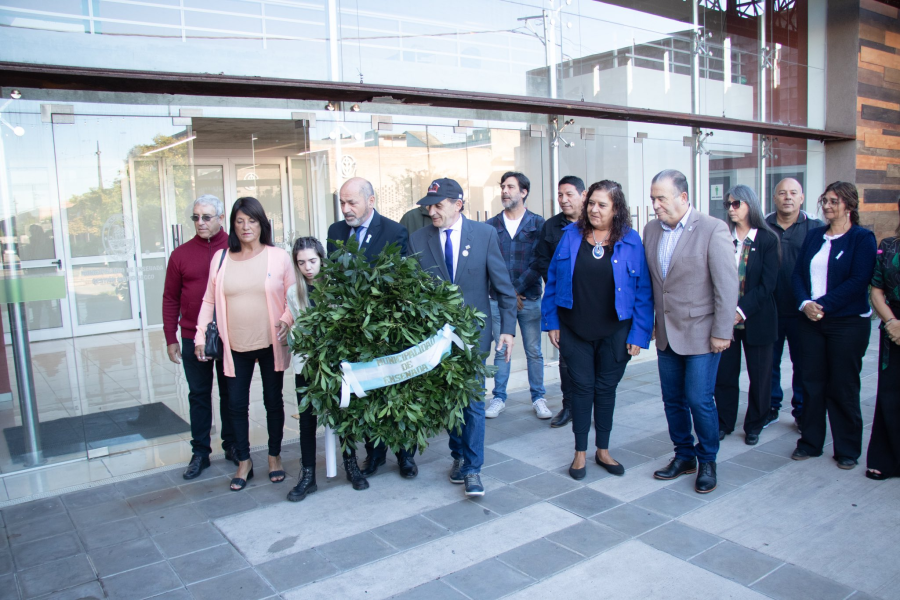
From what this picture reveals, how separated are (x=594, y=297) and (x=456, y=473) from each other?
4.78 ft

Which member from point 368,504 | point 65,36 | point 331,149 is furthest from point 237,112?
point 368,504

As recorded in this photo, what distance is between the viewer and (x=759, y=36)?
35.0 feet

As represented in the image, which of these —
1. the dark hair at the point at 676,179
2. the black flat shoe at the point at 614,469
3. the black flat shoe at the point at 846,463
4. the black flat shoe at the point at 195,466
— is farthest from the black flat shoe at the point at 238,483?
the black flat shoe at the point at 846,463

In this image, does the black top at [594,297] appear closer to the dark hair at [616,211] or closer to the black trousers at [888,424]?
the dark hair at [616,211]

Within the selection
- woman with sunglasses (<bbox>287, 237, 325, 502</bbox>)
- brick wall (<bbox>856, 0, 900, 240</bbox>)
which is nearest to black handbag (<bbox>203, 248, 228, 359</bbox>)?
woman with sunglasses (<bbox>287, 237, 325, 502</bbox>)

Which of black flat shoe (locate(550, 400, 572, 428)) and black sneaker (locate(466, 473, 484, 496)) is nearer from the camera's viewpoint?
black sneaker (locate(466, 473, 484, 496))

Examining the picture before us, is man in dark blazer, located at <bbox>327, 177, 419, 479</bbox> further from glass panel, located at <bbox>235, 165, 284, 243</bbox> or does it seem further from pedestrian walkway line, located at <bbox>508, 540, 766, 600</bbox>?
glass panel, located at <bbox>235, 165, 284, 243</bbox>

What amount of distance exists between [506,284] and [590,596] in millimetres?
2013

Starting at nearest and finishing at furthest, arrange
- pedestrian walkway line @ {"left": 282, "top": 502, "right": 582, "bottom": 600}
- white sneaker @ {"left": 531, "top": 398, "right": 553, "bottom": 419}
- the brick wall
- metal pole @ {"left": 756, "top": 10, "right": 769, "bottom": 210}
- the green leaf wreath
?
pedestrian walkway line @ {"left": 282, "top": 502, "right": 582, "bottom": 600}, the green leaf wreath, white sneaker @ {"left": 531, "top": 398, "right": 553, "bottom": 419}, metal pole @ {"left": 756, "top": 10, "right": 769, "bottom": 210}, the brick wall

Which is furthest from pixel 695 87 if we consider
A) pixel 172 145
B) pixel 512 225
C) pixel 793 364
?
pixel 172 145

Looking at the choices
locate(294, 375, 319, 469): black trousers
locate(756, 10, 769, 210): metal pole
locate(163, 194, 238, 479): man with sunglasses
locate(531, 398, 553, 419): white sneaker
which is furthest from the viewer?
locate(756, 10, 769, 210): metal pole

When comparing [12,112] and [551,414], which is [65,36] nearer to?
[12,112]

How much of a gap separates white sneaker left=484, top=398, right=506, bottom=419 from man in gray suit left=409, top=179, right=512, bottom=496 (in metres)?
1.44

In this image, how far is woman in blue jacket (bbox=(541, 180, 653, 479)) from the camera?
429 cm
